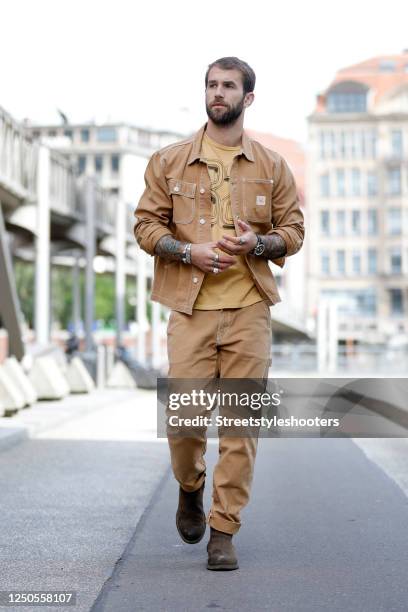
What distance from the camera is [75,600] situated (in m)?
4.89

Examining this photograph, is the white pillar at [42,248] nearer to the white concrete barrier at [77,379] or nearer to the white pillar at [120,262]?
the white concrete barrier at [77,379]

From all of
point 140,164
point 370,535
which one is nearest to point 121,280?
point 370,535

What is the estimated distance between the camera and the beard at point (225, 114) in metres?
5.71

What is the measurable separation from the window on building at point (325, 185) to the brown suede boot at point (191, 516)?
4002 inches

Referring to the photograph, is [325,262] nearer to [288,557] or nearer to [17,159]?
[17,159]

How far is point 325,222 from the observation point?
4225 inches

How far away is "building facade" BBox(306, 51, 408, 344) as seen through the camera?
Result: 105m

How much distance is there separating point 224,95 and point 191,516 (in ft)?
6.12

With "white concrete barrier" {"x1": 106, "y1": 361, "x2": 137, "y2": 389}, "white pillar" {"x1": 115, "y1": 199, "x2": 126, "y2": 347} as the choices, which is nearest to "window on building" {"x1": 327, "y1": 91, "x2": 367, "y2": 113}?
"white pillar" {"x1": 115, "y1": 199, "x2": 126, "y2": 347}

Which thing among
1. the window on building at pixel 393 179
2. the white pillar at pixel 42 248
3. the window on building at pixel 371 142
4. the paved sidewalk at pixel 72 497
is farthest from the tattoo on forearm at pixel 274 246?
the window on building at pixel 371 142

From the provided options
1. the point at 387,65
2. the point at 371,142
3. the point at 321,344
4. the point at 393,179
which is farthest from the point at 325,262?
the point at 321,344

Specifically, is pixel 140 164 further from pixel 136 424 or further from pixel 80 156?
pixel 136 424

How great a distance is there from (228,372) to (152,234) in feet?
2.29

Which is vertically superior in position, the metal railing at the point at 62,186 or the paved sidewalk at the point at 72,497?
the metal railing at the point at 62,186
